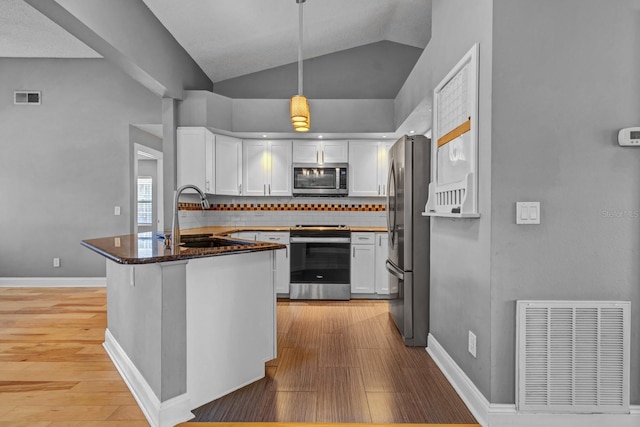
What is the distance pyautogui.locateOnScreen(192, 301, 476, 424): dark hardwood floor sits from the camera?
2.00 meters

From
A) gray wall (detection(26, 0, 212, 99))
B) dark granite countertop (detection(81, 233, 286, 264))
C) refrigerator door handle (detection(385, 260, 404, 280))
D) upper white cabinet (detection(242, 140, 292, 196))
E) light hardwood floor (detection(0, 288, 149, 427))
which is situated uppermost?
gray wall (detection(26, 0, 212, 99))

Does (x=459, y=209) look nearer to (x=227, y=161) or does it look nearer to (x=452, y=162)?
(x=452, y=162)

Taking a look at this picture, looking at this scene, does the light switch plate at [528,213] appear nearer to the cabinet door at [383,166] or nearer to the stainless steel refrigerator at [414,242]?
the stainless steel refrigerator at [414,242]

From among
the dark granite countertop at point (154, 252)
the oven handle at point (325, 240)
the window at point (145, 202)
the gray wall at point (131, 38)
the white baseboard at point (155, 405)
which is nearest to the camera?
the dark granite countertop at point (154, 252)

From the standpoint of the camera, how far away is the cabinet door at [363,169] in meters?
4.96

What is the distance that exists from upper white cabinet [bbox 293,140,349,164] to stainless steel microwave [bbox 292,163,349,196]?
0.26 feet

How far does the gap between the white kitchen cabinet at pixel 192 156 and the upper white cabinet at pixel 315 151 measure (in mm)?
1233

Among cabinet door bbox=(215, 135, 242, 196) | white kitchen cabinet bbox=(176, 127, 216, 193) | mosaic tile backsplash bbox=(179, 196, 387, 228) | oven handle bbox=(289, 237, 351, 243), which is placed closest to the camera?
white kitchen cabinet bbox=(176, 127, 216, 193)

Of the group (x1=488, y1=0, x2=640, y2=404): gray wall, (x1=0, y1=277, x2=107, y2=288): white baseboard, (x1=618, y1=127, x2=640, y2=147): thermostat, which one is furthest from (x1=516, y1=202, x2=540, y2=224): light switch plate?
(x1=0, y1=277, x2=107, y2=288): white baseboard

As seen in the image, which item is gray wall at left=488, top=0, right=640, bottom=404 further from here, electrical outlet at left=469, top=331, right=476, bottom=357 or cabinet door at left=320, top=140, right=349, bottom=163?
cabinet door at left=320, top=140, right=349, bottom=163

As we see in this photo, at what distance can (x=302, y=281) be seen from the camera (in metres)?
4.55

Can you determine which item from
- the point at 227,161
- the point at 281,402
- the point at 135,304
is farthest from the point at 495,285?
the point at 227,161

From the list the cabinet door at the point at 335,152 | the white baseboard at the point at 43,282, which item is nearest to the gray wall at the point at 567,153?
the cabinet door at the point at 335,152

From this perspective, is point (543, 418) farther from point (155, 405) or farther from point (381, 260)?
point (381, 260)
